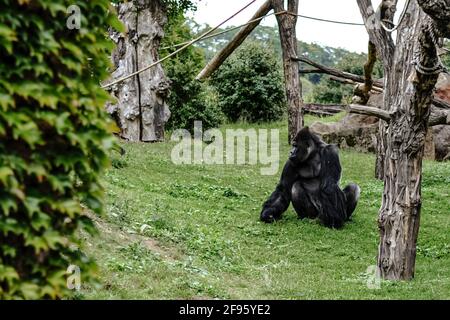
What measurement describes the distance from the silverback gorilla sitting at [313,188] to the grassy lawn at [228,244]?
0.18m

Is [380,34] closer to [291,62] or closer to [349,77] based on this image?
[349,77]

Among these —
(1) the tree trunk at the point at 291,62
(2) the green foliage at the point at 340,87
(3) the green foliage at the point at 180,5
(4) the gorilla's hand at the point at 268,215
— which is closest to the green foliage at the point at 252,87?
(3) the green foliage at the point at 180,5

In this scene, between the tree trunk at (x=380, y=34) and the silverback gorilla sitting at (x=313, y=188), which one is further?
the tree trunk at (x=380, y=34)

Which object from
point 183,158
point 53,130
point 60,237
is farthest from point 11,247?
point 183,158

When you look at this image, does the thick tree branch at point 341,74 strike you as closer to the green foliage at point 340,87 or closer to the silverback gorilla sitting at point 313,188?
the silverback gorilla sitting at point 313,188

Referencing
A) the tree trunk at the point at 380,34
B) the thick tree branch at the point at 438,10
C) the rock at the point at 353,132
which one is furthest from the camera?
the rock at the point at 353,132

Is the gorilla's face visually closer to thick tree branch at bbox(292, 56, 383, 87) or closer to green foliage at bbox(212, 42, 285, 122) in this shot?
thick tree branch at bbox(292, 56, 383, 87)

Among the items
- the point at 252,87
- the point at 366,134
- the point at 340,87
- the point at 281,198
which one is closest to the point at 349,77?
the point at 366,134

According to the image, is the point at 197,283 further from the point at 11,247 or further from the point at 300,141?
the point at 300,141

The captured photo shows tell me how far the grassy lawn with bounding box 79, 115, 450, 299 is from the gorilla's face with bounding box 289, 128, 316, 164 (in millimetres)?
811

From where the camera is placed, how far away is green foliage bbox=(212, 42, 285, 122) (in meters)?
20.7

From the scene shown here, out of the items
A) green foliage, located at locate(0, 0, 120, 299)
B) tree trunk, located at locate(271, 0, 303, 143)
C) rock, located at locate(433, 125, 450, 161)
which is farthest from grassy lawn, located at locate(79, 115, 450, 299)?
rock, located at locate(433, 125, 450, 161)

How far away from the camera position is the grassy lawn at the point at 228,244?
5.71 meters

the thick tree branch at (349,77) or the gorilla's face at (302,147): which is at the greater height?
the thick tree branch at (349,77)
